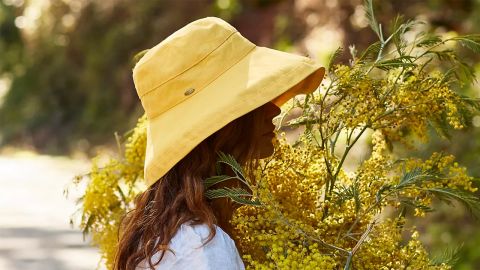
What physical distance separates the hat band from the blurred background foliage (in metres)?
7.42

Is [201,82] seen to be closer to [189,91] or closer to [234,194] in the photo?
[189,91]

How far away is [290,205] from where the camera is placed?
6.25 feet

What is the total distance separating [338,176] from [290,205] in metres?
0.20

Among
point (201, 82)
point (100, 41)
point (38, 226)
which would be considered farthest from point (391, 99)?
point (100, 41)

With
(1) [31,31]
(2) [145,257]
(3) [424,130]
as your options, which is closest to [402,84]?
(3) [424,130]

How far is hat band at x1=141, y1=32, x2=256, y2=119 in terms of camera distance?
1.87 meters

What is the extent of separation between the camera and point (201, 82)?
73.5 inches

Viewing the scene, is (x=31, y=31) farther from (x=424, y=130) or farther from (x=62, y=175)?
(x=424, y=130)

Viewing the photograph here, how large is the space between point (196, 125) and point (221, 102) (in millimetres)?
65

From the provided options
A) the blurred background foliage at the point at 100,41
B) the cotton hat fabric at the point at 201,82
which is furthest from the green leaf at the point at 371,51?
the blurred background foliage at the point at 100,41

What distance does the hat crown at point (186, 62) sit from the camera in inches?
73.4

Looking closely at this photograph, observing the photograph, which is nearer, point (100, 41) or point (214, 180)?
point (214, 180)

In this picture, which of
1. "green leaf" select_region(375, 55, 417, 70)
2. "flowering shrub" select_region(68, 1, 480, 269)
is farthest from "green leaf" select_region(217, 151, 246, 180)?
"green leaf" select_region(375, 55, 417, 70)

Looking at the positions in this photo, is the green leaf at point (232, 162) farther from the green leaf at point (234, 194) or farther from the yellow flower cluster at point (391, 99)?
the yellow flower cluster at point (391, 99)
